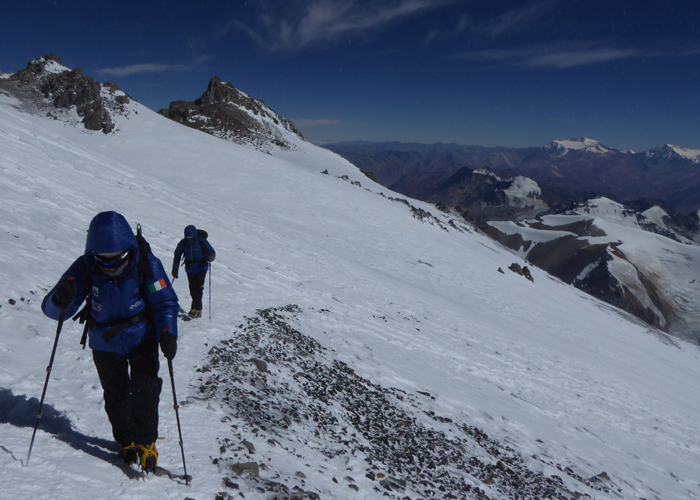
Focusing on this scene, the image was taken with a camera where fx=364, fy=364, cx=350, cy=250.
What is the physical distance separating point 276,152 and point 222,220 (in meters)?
42.4

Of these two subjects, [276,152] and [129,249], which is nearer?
[129,249]

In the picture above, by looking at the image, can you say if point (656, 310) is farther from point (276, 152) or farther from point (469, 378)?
point (469, 378)

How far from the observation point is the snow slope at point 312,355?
4414mm

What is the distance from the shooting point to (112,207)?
14305 mm

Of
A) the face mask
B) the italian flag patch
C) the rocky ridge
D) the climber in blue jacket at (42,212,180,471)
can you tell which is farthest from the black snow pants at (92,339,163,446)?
the rocky ridge

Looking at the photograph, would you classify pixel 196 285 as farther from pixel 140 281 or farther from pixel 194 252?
pixel 140 281

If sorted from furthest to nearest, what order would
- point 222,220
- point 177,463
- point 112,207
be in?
point 222,220 < point 112,207 < point 177,463

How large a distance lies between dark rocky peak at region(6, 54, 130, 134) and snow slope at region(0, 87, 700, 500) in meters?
1.92

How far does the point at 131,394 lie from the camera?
3.75 meters

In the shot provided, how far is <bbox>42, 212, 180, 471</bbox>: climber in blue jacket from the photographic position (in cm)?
350

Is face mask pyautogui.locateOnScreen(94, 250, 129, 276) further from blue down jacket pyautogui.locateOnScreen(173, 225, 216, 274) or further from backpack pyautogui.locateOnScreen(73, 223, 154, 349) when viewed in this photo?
blue down jacket pyautogui.locateOnScreen(173, 225, 216, 274)

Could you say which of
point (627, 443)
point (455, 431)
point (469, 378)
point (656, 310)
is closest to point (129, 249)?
point (455, 431)

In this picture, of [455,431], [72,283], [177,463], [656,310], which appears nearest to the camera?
[72,283]

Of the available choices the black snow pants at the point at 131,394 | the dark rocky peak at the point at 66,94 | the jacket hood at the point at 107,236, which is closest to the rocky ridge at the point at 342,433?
the black snow pants at the point at 131,394
